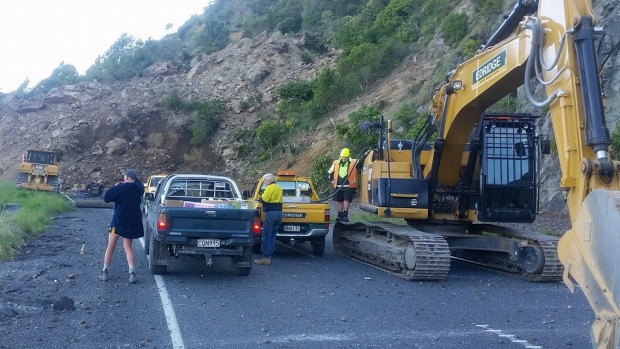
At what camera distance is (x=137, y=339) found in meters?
8.47

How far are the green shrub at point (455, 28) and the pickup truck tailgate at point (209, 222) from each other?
29.0m

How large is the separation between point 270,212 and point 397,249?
2.81m

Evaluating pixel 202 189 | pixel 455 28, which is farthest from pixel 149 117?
pixel 202 189

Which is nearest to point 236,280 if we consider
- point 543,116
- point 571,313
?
point 571,313

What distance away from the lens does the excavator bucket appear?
611 cm

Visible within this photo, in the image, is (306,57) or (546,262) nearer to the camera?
(546,262)

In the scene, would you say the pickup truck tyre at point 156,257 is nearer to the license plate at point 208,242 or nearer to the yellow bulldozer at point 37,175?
the license plate at point 208,242

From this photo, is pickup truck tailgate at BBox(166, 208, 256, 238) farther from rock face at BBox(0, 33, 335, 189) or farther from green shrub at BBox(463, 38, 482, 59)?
rock face at BBox(0, 33, 335, 189)

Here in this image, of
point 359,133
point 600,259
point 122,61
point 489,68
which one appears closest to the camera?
point 600,259

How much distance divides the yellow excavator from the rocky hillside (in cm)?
2549

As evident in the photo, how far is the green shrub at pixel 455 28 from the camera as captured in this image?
3962 cm

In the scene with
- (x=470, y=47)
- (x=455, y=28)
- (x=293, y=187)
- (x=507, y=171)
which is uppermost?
(x=455, y=28)

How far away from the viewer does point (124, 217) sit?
41.3 ft

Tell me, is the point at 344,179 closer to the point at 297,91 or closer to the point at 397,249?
the point at 397,249
